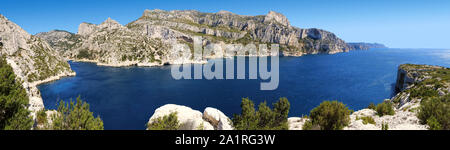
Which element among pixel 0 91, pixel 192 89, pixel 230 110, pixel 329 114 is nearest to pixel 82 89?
pixel 192 89

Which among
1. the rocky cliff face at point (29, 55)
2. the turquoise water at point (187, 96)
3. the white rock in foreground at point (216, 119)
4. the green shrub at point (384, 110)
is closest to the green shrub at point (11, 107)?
the white rock in foreground at point (216, 119)

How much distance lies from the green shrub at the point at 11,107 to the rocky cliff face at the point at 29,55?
267 feet

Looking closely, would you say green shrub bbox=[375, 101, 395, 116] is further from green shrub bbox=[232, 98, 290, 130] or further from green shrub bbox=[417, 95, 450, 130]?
green shrub bbox=[232, 98, 290, 130]

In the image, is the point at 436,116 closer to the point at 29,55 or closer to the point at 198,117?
the point at 198,117

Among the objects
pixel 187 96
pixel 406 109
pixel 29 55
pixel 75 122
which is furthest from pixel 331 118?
pixel 29 55

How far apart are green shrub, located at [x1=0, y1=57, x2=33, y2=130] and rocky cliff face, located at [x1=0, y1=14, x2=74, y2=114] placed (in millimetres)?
81303

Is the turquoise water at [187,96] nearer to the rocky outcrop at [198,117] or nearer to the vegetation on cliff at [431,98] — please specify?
the vegetation on cliff at [431,98]

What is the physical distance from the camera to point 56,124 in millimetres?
15289

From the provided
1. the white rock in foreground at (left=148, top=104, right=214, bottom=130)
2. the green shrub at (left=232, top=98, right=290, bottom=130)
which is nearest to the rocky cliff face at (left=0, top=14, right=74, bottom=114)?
the white rock in foreground at (left=148, top=104, right=214, bottom=130)

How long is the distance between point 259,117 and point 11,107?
2569 centimetres

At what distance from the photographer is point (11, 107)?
52.9ft

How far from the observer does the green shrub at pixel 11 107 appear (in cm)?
1553

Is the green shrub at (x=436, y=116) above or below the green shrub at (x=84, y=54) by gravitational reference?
below

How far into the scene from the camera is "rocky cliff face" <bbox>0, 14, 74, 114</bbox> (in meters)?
84.0
